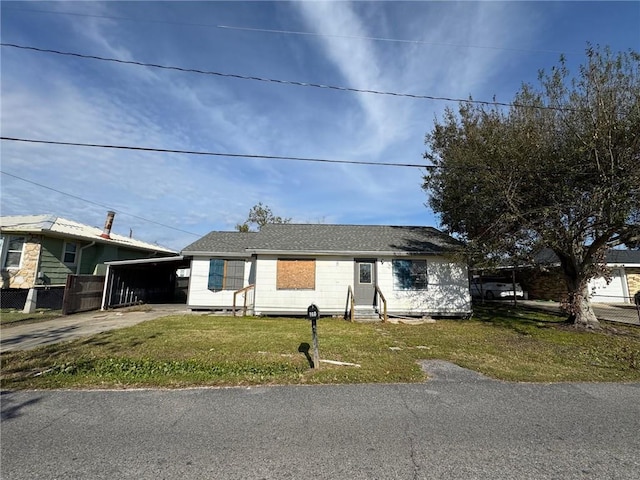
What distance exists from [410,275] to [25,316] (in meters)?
15.0

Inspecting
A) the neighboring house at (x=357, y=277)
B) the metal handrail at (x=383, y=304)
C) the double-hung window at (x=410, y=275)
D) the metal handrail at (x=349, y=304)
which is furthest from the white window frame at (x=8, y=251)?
the double-hung window at (x=410, y=275)

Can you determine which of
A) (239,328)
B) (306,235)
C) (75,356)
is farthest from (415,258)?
(75,356)

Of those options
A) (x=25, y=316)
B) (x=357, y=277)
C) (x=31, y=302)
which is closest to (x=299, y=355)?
(x=357, y=277)

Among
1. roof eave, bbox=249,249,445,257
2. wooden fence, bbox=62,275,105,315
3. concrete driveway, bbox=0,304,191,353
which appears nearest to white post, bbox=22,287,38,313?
wooden fence, bbox=62,275,105,315

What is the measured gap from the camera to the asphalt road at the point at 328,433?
284 centimetres

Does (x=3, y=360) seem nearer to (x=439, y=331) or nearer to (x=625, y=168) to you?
(x=439, y=331)

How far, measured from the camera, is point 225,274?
48.9ft

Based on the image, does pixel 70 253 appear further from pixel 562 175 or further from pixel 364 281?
pixel 562 175

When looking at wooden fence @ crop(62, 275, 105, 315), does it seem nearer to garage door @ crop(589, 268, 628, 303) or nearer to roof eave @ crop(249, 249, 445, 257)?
roof eave @ crop(249, 249, 445, 257)

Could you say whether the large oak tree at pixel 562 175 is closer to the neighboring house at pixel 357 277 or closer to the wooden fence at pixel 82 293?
the neighboring house at pixel 357 277

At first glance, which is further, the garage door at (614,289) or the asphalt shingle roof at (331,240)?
the garage door at (614,289)

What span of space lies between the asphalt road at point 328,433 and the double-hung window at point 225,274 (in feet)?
33.3

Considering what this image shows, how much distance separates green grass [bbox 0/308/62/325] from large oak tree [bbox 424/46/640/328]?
48.6ft

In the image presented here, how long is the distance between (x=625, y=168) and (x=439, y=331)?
6816 mm
